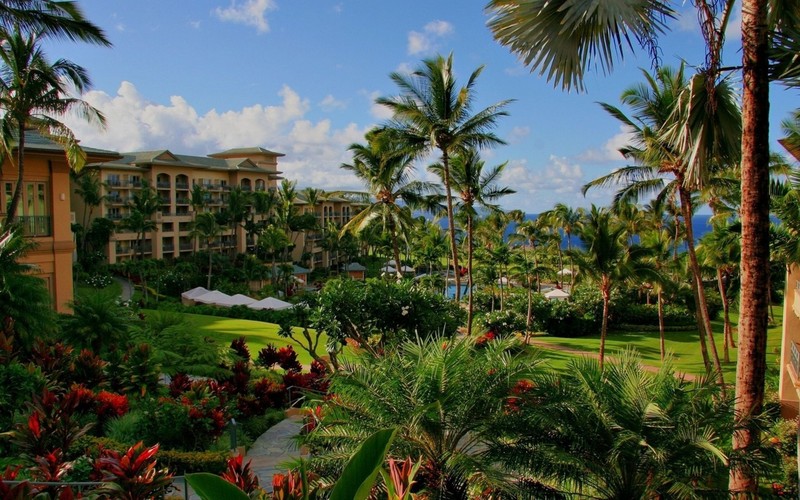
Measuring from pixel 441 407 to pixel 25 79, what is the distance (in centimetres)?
1711

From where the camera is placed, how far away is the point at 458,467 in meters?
6.99

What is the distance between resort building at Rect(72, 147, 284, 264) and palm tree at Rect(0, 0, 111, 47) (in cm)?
A: 3573

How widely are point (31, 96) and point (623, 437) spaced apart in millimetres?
18579

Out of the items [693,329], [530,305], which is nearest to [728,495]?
[530,305]

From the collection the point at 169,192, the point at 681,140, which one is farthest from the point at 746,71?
the point at 169,192

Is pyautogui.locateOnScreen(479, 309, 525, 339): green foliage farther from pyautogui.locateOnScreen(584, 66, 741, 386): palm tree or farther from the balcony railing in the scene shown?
the balcony railing

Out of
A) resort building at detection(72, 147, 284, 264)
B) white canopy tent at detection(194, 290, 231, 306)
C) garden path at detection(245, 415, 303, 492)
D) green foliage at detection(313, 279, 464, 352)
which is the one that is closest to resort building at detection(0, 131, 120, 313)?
green foliage at detection(313, 279, 464, 352)

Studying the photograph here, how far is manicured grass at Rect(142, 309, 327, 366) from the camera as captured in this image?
921 inches

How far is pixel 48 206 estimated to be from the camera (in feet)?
67.0

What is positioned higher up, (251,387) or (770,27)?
(770,27)

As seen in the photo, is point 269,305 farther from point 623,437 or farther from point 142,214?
point 623,437

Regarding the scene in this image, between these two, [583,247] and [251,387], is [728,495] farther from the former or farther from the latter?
[583,247]

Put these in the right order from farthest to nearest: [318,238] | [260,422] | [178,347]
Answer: [318,238], [178,347], [260,422]

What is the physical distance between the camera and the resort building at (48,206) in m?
19.8
